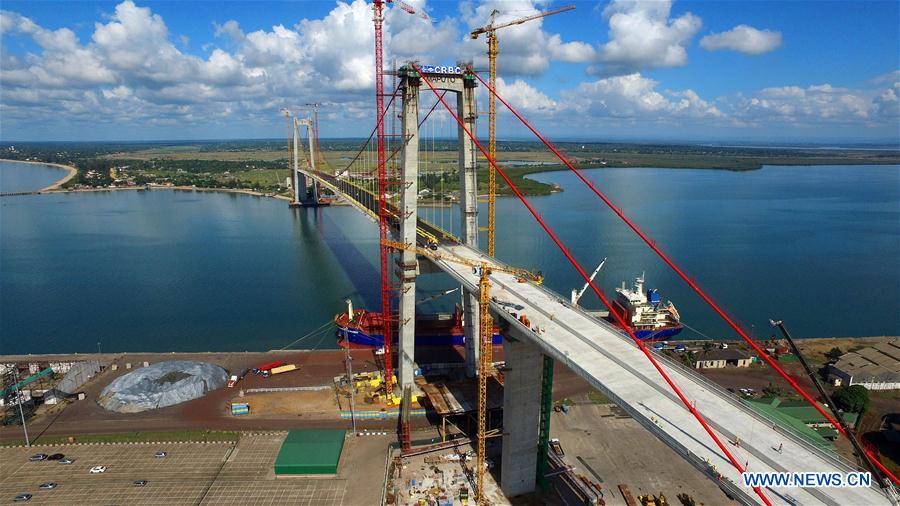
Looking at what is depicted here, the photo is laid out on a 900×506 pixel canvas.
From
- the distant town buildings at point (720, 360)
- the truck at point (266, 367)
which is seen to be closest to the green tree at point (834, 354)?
the distant town buildings at point (720, 360)

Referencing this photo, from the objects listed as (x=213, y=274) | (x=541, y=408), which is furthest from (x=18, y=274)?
(x=541, y=408)

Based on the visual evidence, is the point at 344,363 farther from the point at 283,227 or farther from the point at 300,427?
the point at 283,227

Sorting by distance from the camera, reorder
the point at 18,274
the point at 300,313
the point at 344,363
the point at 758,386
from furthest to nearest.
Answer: the point at 18,274
the point at 300,313
the point at 344,363
the point at 758,386

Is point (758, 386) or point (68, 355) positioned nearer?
point (758, 386)

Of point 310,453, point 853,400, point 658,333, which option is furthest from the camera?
point 658,333

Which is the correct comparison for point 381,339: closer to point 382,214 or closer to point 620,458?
point 382,214

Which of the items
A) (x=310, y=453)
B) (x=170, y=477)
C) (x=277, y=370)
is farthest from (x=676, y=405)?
(x=277, y=370)
